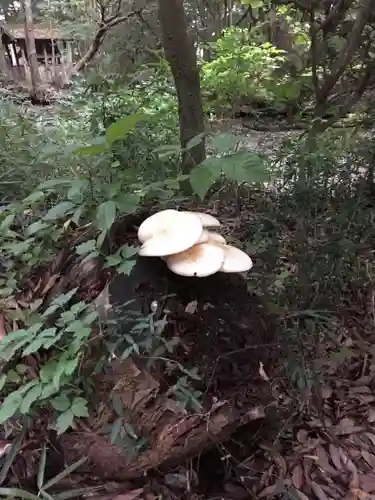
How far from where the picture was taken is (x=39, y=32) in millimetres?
13203

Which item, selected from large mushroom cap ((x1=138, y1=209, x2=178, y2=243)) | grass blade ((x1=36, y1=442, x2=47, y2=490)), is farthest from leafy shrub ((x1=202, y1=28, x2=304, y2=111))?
grass blade ((x1=36, y1=442, x2=47, y2=490))

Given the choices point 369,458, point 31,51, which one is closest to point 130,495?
point 369,458

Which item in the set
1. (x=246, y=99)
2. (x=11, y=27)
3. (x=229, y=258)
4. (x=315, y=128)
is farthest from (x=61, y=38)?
(x=229, y=258)

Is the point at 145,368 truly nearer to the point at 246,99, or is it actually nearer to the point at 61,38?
the point at 246,99

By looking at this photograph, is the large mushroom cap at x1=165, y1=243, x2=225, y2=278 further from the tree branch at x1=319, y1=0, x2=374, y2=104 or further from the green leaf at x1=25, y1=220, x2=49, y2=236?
the tree branch at x1=319, y1=0, x2=374, y2=104

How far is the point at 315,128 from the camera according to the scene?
2807mm

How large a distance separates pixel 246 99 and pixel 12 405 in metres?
6.77

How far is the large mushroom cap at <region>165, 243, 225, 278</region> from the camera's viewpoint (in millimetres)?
1665

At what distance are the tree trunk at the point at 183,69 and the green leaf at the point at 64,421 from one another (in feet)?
4.83

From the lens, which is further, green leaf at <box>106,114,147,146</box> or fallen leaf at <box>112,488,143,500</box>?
green leaf at <box>106,114,147,146</box>

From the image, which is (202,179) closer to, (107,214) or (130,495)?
(107,214)

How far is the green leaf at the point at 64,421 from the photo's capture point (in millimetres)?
1523

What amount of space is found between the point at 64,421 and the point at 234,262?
2.62 feet

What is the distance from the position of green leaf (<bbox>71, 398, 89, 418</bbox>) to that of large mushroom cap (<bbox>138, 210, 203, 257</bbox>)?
55 centimetres
